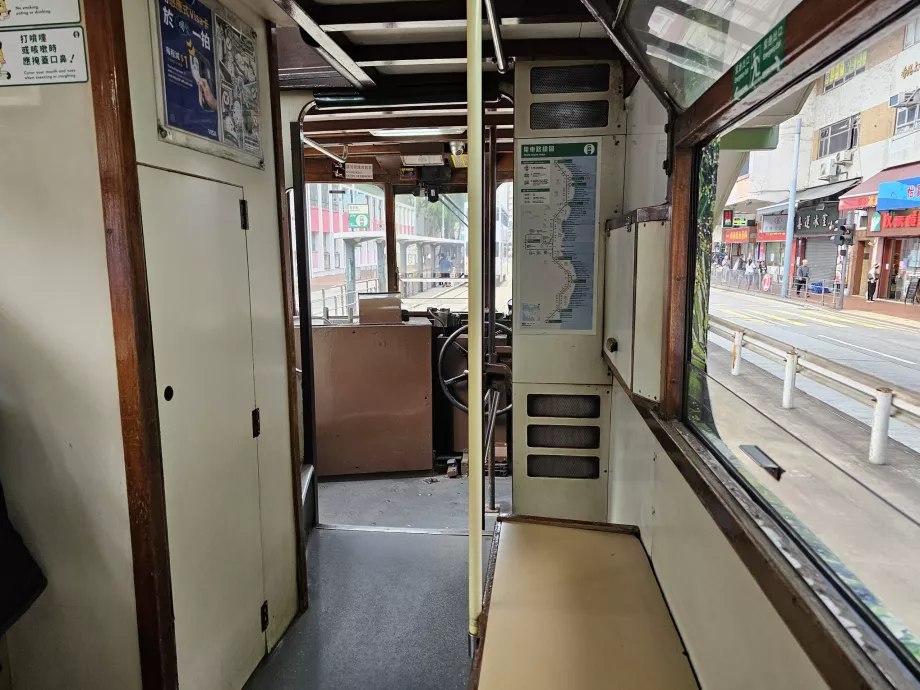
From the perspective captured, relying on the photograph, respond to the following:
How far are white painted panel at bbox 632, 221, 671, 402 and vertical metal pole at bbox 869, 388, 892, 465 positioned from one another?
2.17 ft

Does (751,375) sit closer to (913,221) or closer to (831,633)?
(913,221)

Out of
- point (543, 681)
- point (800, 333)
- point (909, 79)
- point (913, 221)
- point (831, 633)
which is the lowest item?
point (543, 681)

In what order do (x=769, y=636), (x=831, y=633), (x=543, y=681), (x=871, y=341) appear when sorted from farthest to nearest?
(x=543, y=681) → (x=871, y=341) → (x=769, y=636) → (x=831, y=633)

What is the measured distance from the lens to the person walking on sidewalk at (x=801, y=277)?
1.53 meters

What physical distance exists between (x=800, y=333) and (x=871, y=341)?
13.8 inches

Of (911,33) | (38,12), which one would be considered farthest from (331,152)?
(911,33)

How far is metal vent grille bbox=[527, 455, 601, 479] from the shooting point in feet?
9.43

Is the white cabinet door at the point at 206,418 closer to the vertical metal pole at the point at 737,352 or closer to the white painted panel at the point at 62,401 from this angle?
the white painted panel at the point at 62,401

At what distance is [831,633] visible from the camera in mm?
805

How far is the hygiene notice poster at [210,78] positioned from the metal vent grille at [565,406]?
63.7 inches

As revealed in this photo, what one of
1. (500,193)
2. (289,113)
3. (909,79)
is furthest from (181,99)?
(500,193)

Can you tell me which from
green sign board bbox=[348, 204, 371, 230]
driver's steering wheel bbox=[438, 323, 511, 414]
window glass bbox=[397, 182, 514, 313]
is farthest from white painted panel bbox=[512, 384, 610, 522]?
green sign board bbox=[348, 204, 371, 230]

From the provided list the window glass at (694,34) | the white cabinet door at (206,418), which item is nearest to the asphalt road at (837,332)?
the window glass at (694,34)

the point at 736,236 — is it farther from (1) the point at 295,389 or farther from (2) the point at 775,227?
(1) the point at 295,389
